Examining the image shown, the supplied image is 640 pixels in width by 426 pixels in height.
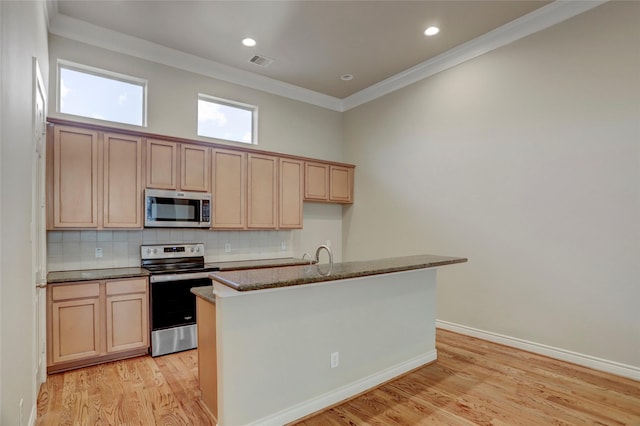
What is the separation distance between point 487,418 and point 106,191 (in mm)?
3961

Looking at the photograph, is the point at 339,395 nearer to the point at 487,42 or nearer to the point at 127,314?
the point at 127,314

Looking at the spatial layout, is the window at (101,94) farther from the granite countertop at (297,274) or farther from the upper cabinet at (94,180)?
the granite countertop at (297,274)

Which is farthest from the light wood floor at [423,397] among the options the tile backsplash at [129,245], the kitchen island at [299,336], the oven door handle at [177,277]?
the tile backsplash at [129,245]

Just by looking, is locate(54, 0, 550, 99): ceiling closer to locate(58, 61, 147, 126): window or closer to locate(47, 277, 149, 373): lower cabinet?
locate(58, 61, 147, 126): window

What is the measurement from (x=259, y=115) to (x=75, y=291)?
3.27 m

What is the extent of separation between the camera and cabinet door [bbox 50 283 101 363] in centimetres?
305

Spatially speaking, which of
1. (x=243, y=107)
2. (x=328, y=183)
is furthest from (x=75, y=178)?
(x=328, y=183)

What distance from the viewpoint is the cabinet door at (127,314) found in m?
3.30

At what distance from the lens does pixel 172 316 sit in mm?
3613

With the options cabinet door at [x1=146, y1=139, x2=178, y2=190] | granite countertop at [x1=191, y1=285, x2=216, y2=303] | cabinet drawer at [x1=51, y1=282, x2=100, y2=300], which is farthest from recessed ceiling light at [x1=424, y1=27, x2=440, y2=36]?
cabinet drawer at [x1=51, y1=282, x2=100, y2=300]

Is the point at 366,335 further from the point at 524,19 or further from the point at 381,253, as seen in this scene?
the point at 524,19

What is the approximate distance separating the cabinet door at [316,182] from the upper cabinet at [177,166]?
1538mm

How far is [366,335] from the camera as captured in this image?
276 centimetres

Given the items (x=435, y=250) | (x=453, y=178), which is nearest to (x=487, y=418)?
(x=435, y=250)
